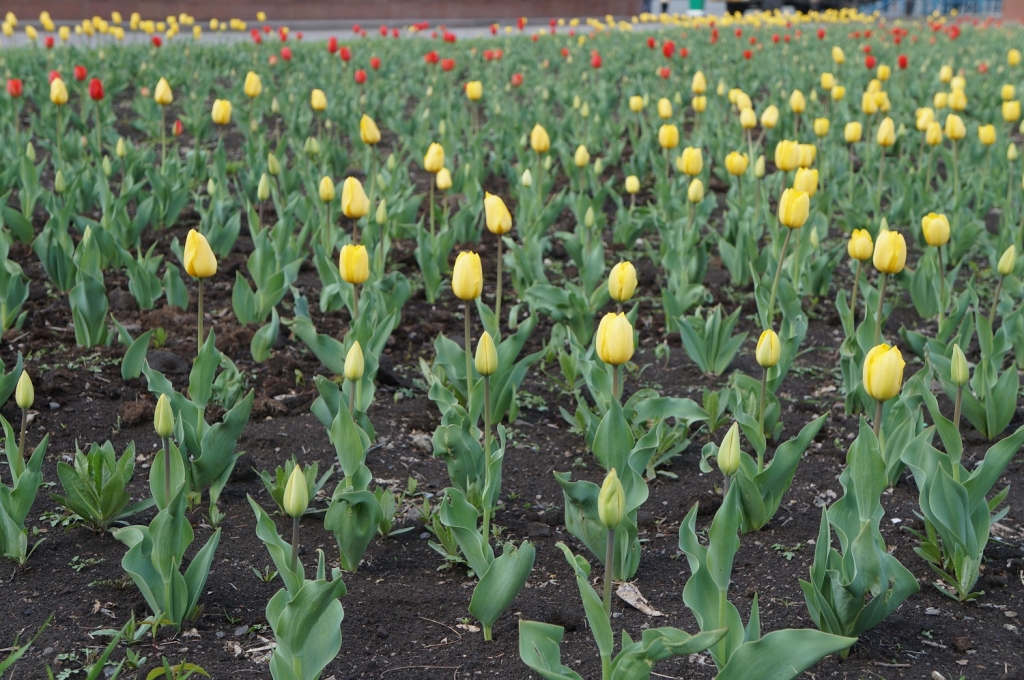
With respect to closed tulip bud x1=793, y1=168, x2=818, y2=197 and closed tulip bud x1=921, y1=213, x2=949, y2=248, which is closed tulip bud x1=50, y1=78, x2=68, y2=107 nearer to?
closed tulip bud x1=793, y1=168, x2=818, y2=197

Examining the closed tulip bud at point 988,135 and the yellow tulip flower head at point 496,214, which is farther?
the closed tulip bud at point 988,135

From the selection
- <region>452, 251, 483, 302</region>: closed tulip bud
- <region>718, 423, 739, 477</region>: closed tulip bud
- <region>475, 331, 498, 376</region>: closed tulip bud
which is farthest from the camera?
<region>452, 251, 483, 302</region>: closed tulip bud

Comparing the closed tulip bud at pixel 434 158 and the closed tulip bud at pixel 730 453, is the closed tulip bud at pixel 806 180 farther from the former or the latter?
the closed tulip bud at pixel 730 453

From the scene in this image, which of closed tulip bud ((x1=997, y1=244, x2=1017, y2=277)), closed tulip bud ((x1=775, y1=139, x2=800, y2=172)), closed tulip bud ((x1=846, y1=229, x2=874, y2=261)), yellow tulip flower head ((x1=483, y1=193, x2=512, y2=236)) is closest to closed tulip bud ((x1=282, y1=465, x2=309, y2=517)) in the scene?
yellow tulip flower head ((x1=483, y1=193, x2=512, y2=236))

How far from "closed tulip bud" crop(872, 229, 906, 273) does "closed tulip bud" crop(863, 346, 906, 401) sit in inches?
33.3

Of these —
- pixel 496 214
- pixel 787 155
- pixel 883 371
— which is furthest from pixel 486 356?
pixel 787 155

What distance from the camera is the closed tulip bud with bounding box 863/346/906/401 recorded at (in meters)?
2.31

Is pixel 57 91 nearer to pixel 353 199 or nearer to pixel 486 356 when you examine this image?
pixel 353 199

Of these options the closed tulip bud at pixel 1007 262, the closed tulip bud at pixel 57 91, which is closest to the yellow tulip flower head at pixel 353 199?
the closed tulip bud at pixel 1007 262

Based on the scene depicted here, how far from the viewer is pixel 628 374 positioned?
4.00 meters

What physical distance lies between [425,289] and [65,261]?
1.50m

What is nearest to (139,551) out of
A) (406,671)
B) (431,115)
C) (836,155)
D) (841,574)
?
(406,671)

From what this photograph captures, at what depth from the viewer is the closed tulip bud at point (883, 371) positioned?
2314 millimetres

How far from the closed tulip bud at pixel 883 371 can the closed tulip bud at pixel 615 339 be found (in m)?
0.53
